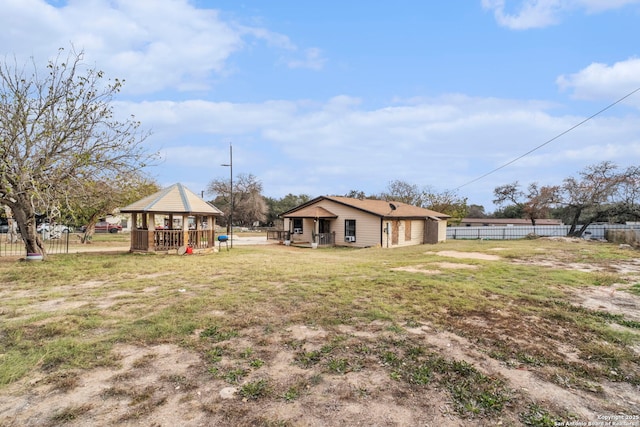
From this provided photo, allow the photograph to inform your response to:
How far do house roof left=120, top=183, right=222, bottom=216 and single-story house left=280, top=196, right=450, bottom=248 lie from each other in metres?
7.88

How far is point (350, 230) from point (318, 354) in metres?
19.1

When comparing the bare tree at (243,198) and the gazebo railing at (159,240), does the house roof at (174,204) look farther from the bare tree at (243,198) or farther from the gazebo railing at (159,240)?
the bare tree at (243,198)

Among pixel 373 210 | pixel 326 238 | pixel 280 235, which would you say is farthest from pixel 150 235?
pixel 373 210

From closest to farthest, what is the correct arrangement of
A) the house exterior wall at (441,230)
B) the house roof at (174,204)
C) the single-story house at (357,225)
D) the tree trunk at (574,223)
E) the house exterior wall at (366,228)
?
1. the house roof at (174,204)
2. the house exterior wall at (366,228)
3. the single-story house at (357,225)
4. the house exterior wall at (441,230)
5. the tree trunk at (574,223)

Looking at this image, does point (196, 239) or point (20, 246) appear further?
point (20, 246)

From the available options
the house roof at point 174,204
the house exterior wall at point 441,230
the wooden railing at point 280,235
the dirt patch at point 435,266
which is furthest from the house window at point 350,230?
the dirt patch at point 435,266

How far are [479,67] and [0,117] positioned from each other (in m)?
17.1

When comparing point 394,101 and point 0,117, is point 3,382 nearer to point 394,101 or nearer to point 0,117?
point 0,117

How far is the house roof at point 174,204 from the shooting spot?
15086mm

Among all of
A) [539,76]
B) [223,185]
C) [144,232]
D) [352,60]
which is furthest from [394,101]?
[223,185]

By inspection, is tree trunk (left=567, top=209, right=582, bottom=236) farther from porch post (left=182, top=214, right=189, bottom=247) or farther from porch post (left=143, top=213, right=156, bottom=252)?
porch post (left=143, top=213, right=156, bottom=252)

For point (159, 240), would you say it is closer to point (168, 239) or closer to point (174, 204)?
point (168, 239)

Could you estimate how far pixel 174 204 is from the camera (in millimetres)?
15664

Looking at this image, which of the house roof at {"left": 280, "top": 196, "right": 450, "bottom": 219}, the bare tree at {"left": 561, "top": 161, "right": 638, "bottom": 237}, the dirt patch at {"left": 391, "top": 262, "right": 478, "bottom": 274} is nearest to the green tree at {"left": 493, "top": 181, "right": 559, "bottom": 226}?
the bare tree at {"left": 561, "top": 161, "right": 638, "bottom": 237}
